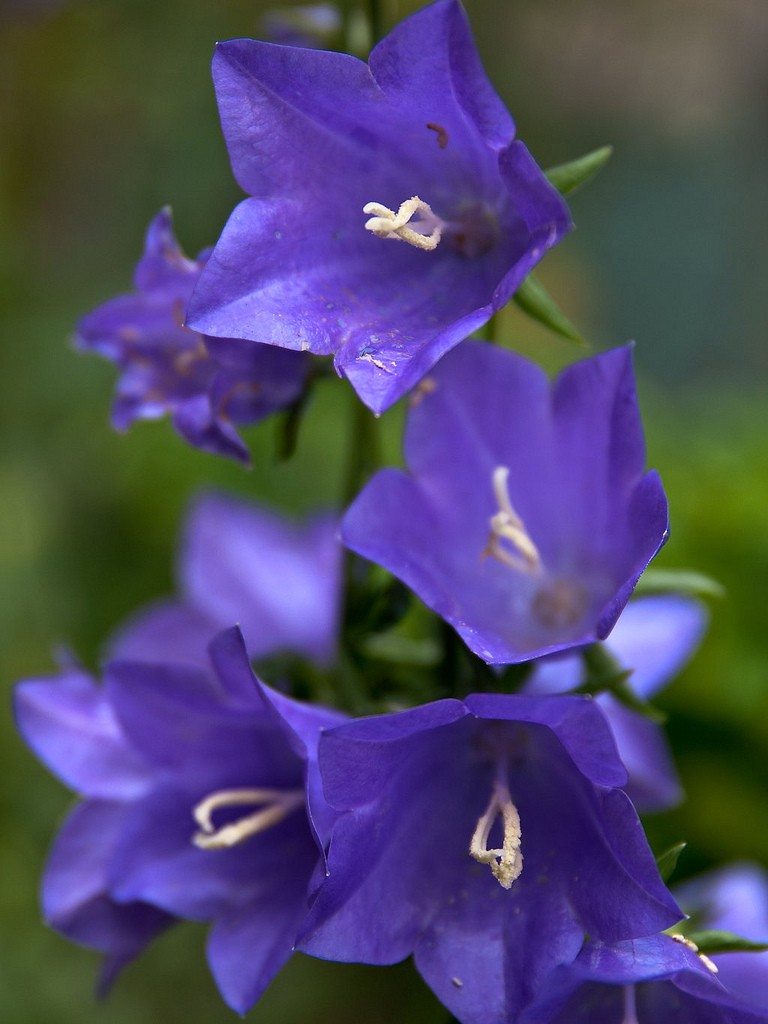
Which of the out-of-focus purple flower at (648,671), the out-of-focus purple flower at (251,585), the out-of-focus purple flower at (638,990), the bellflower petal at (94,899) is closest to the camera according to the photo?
the out-of-focus purple flower at (638,990)

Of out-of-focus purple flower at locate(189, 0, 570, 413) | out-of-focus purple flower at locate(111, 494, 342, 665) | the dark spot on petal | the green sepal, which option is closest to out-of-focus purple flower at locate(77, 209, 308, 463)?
out-of-focus purple flower at locate(189, 0, 570, 413)

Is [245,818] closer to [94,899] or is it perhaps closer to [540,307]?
[94,899]

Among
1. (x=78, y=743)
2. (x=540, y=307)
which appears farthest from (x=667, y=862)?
(x=78, y=743)

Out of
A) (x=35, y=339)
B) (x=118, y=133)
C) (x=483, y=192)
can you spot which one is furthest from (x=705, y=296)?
(x=483, y=192)

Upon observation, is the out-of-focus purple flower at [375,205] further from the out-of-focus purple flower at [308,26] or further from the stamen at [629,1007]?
the stamen at [629,1007]

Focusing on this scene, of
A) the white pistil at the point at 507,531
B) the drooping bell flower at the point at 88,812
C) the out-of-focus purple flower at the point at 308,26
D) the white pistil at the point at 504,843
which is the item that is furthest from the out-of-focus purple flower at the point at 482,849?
the out-of-focus purple flower at the point at 308,26

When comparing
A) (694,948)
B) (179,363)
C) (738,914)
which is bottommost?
(738,914)

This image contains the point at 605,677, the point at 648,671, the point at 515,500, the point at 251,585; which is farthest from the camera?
the point at 251,585

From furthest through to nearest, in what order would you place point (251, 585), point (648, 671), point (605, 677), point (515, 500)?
point (251, 585) → point (648, 671) → point (515, 500) → point (605, 677)
